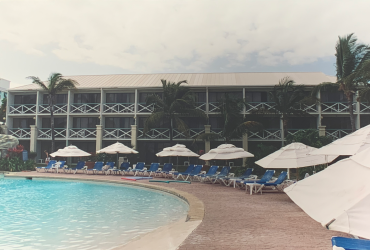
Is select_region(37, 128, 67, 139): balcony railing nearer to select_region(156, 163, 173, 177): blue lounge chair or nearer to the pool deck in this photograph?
select_region(156, 163, 173, 177): blue lounge chair

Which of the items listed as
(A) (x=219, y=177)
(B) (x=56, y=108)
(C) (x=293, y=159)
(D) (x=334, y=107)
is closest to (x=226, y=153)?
(A) (x=219, y=177)

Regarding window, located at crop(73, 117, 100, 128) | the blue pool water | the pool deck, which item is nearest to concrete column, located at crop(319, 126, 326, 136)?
the blue pool water

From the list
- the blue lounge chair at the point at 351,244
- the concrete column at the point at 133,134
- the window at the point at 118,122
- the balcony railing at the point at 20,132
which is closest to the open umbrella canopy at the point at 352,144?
the blue lounge chair at the point at 351,244

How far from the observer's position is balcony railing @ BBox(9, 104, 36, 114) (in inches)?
1148

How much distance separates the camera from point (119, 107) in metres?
29.0

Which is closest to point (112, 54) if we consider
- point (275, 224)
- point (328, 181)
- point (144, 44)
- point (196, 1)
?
point (144, 44)

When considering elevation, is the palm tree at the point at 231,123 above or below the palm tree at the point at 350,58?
below

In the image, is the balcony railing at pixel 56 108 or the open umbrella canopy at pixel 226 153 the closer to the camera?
the open umbrella canopy at pixel 226 153

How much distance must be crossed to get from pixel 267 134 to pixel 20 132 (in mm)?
22301

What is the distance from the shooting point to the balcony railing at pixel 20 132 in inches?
1146

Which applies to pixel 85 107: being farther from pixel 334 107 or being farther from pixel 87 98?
pixel 334 107

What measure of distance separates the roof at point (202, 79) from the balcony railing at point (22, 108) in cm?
166

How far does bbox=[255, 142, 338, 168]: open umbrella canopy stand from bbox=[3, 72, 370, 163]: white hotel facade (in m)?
13.3

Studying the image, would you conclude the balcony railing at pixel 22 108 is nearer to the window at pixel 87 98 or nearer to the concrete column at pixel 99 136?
the window at pixel 87 98
